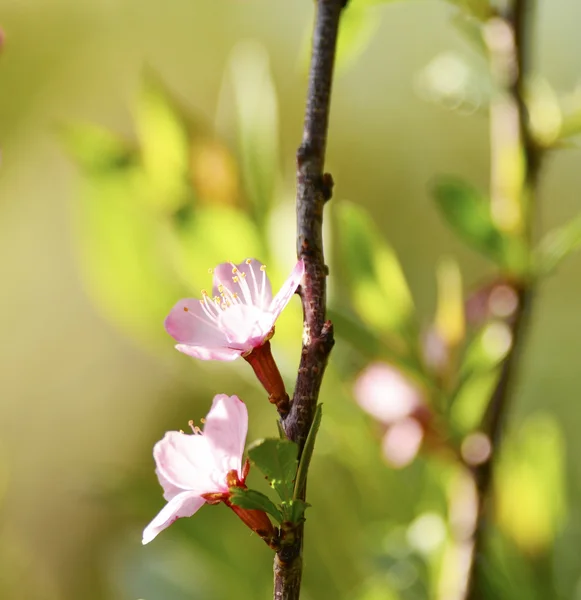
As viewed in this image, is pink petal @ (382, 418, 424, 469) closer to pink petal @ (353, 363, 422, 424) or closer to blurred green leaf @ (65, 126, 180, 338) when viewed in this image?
pink petal @ (353, 363, 422, 424)

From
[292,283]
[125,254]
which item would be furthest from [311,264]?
[125,254]

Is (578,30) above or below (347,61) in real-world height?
below

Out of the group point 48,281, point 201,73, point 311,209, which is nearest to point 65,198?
point 48,281

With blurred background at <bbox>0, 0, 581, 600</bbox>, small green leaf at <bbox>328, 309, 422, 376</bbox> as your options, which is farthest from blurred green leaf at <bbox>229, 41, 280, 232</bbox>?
small green leaf at <bbox>328, 309, 422, 376</bbox>

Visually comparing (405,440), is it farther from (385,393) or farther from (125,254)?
(125,254)

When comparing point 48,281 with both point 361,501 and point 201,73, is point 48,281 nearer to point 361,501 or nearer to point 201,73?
point 201,73

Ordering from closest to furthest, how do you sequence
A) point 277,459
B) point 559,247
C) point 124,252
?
1. point 277,459
2. point 559,247
3. point 124,252

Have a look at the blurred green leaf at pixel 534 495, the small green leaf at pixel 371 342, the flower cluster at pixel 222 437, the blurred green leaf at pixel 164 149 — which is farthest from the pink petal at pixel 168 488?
the blurred green leaf at pixel 534 495
